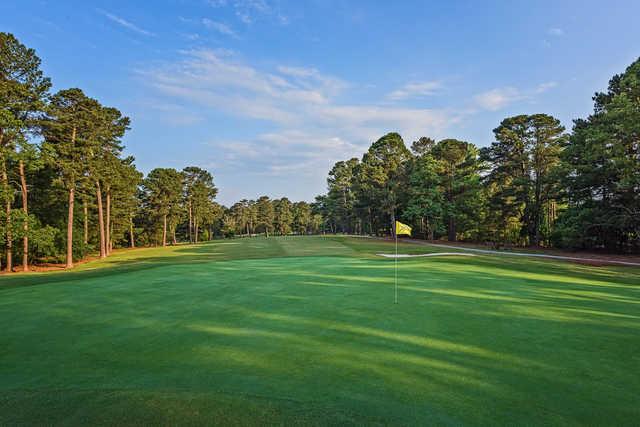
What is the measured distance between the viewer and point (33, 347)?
492cm

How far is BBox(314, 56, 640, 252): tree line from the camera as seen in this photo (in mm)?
21109

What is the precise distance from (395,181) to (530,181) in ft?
57.7

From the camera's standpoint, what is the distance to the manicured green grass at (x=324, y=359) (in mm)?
2996

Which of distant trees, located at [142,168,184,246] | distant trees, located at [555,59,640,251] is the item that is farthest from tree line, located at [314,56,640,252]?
distant trees, located at [142,168,184,246]

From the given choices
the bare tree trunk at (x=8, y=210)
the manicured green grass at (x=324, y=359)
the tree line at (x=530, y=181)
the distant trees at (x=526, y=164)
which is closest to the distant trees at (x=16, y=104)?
the bare tree trunk at (x=8, y=210)

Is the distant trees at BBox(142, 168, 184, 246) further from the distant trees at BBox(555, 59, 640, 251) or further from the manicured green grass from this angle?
the distant trees at BBox(555, 59, 640, 251)

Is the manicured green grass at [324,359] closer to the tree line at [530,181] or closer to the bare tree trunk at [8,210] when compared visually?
the bare tree trunk at [8,210]

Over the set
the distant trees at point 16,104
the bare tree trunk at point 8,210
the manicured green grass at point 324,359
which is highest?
the distant trees at point 16,104

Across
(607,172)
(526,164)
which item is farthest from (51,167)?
(526,164)

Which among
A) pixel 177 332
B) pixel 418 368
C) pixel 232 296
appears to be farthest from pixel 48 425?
pixel 232 296

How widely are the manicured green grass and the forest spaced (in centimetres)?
1847

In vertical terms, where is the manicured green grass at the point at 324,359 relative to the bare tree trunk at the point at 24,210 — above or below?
below

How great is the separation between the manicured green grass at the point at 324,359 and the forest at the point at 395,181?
18.5 metres

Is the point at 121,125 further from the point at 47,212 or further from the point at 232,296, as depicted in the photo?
the point at 232,296
